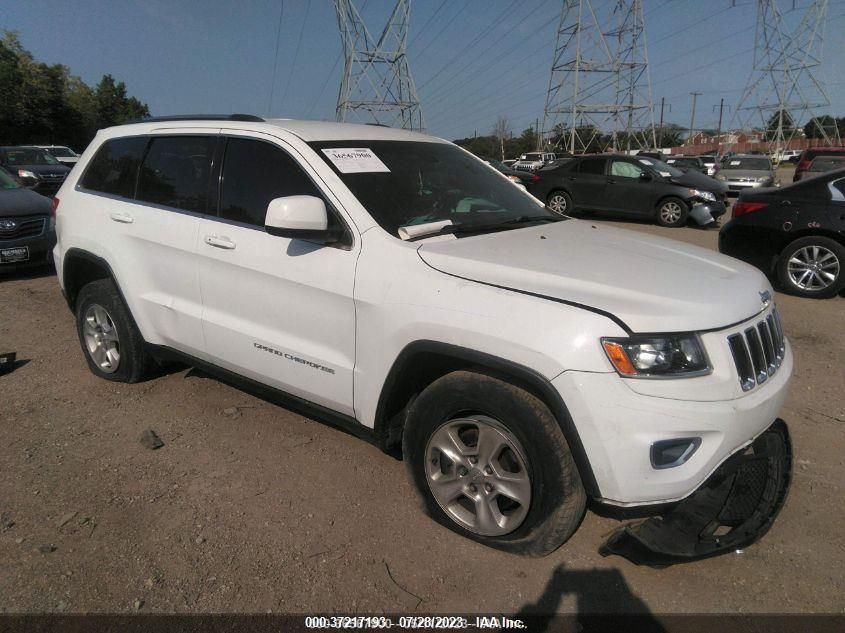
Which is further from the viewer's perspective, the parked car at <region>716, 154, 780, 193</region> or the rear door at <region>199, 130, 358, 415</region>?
the parked car at <region>716, 154, 780, 193</region>

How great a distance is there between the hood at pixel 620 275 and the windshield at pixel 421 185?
0.30 m

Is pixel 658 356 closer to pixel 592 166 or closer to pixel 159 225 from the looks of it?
pixel 159 225

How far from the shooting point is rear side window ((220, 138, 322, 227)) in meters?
3.21

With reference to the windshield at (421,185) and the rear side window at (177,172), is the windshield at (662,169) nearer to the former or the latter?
the windshield at (421,185)

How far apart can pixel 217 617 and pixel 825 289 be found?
7201 millimetres

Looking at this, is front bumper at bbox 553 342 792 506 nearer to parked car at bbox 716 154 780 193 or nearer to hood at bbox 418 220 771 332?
hood at bbox 418 220 771 332

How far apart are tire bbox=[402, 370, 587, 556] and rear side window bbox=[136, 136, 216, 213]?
6.24ft

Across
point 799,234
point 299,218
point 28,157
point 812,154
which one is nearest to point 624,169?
point 812,154

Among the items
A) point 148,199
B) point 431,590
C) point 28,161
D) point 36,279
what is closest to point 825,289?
point 431,590

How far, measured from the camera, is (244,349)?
11.1 feet

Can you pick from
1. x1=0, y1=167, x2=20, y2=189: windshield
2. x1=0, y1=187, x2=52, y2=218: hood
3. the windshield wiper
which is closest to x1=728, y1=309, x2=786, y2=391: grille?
the windshield wiper

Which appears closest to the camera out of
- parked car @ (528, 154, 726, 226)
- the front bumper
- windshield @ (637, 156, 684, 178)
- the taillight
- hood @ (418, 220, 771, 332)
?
the front bumper

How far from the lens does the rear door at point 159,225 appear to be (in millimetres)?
3639

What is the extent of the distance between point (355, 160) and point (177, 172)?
4.24 ft
